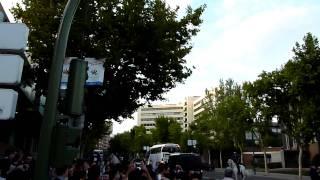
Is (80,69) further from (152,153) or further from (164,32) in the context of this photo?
(152,153)

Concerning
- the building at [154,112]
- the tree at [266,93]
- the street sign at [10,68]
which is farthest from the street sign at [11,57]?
the building at [154,112]

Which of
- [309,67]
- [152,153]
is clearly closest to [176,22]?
[309,67]

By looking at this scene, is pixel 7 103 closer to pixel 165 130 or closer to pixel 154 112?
pixel 165 130

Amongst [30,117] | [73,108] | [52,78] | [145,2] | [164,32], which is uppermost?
[145,2]

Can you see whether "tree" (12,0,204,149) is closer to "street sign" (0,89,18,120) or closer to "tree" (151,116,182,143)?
"street sign" (0,89,18,120)

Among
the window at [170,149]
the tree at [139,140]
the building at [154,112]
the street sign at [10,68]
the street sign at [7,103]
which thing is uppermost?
the building at [154,112]

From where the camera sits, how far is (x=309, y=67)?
89.8ft

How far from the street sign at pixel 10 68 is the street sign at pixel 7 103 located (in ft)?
0.31

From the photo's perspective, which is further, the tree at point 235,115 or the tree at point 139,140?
the tree at point 139,140

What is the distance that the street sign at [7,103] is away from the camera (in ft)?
12.5

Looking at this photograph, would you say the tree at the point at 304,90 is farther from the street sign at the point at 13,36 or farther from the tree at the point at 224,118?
the street sign at the point at 13,36

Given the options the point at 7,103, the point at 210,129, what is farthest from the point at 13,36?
the point at 210,129

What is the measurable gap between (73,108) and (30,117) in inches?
989

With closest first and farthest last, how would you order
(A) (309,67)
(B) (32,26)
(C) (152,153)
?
(B) (32,26), (A) (309,67), (C) (152,153)
